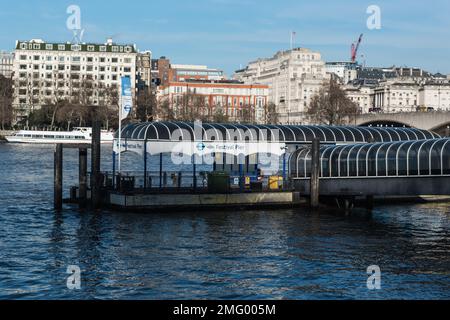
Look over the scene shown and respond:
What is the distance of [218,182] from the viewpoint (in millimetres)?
52406

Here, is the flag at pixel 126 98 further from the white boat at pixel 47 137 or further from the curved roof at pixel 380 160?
the white boat at pixel 47 137

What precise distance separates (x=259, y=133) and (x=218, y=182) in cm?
1059

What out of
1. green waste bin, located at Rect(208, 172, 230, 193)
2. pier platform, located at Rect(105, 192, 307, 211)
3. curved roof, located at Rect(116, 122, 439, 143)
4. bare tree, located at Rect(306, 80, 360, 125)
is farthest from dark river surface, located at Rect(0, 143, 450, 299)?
bare tree, located at Rect(306, 80, 360, 125)

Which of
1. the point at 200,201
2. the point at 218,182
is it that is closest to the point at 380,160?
the point at 218,182

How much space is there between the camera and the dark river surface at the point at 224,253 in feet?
101

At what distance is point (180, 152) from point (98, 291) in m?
28.5

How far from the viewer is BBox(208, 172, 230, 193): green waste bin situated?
52.0m

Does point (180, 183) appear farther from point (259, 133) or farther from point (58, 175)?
point (259, 133)

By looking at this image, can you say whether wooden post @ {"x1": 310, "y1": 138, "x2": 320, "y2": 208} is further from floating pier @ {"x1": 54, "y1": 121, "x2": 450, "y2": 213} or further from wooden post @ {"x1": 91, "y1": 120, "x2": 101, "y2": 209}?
wooden post @ {"x1": 91, "y1": 120, "x2": 101, "y2": 209}

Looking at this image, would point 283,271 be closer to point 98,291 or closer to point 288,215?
point 98,291

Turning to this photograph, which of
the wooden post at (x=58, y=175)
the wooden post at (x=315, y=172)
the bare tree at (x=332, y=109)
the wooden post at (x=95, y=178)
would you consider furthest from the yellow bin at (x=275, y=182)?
the bare tree at (x=332, y=109)

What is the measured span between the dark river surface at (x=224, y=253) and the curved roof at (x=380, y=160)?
2867mm

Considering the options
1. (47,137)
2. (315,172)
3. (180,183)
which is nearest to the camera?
(180,183)
